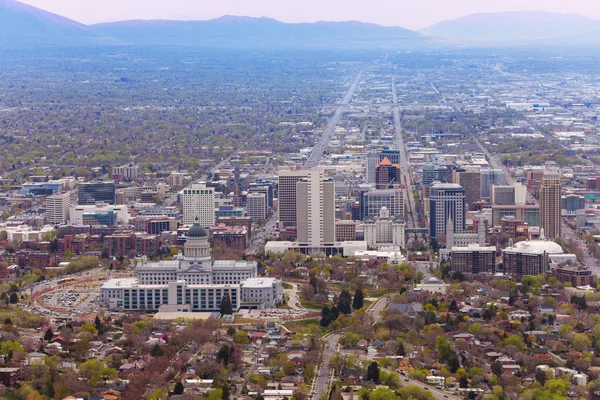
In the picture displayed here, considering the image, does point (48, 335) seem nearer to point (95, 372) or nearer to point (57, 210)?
point (95, 372)

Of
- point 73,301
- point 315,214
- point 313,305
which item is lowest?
point 313,305

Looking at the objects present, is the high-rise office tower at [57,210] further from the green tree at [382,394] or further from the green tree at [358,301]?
the green tree at [382,394]

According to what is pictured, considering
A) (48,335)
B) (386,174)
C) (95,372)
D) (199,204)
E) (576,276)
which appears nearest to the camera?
(95,372)

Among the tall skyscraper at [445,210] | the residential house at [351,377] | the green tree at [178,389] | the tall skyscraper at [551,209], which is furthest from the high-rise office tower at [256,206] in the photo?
the green tree at [178,389]

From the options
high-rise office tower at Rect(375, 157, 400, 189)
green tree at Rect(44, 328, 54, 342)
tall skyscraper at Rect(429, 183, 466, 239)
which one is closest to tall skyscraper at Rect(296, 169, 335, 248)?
tall skyscraper at Rect(429, 183, 466, 239)

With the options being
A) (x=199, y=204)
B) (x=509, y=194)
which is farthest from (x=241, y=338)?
(x=509, y=194)

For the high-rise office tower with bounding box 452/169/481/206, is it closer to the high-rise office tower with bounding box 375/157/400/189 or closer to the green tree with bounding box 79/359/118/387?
the high-rise office tower with bounding box 375/157/400/189
